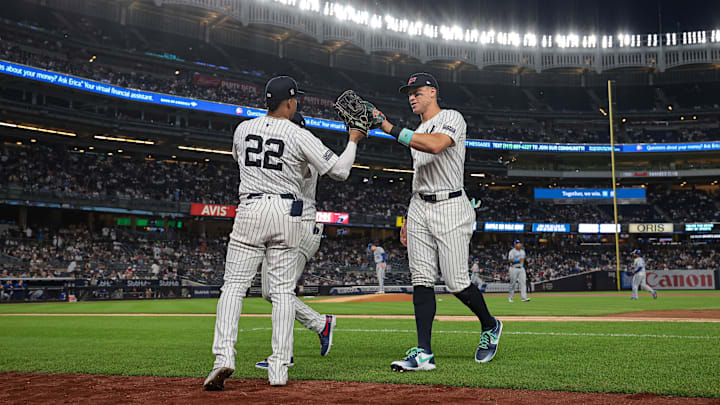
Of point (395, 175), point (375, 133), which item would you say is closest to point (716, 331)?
point (375, 133)

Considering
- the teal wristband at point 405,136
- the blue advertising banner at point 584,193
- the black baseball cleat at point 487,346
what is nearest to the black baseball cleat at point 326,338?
the black baseball cleat at point 487,346

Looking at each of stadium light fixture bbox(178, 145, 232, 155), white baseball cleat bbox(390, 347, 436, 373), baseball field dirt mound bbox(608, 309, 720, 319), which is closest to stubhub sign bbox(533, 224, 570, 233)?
stadium light fixture bbox(178, 145, 232, 155)

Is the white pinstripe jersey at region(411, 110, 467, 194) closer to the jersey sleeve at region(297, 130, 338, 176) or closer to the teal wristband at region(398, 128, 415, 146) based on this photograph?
the teal wristband at region(398, 128, 415, 146)

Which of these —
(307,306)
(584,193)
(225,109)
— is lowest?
(307,306)

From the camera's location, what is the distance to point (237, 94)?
37.6 meters

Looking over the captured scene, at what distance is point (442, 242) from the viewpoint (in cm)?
443

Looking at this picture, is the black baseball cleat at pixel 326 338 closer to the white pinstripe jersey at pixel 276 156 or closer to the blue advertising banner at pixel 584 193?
the white pinstripe jersey at pixel 276 156

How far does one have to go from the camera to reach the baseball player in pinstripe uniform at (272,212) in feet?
12.1

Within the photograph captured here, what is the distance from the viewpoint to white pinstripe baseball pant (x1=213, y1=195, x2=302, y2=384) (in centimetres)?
367

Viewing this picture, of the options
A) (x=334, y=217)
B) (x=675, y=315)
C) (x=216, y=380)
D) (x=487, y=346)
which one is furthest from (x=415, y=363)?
(x=334, y=217)

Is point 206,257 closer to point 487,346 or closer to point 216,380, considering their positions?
point 487,346

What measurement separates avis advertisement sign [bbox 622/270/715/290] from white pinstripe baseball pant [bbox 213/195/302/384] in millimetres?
35521

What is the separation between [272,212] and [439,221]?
143cm

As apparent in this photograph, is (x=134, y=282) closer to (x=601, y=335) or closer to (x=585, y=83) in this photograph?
(x=601, y=335)
